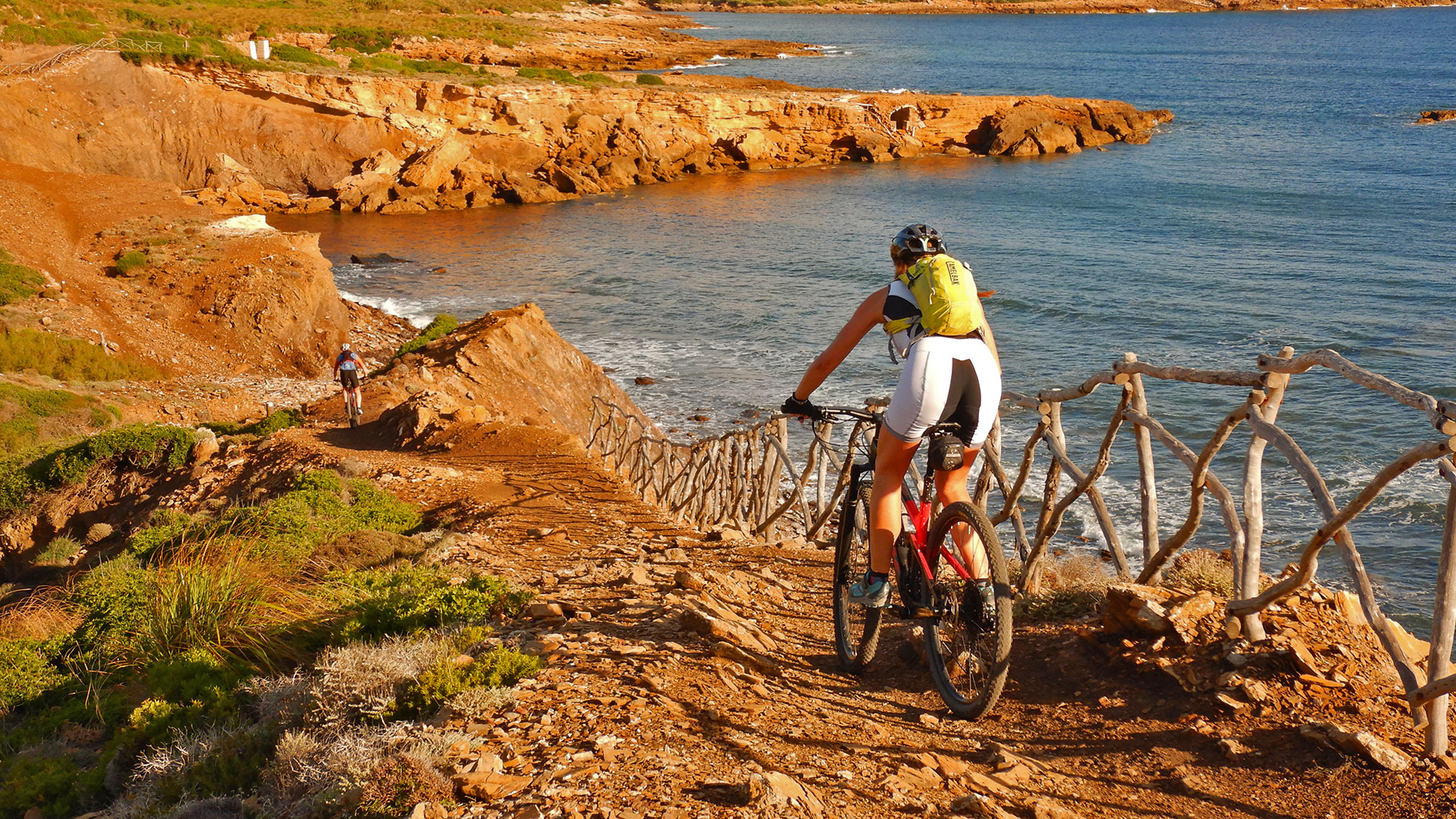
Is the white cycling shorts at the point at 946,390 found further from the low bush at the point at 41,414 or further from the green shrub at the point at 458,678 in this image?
the low bush at the point at 41,414

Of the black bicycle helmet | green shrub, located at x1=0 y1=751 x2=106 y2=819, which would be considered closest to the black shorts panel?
the black bicycle helmet

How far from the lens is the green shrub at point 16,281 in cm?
2150

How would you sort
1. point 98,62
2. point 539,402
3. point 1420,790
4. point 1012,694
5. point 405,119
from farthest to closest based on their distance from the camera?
point 405,119 → point 98,62 → point 539,402 → point 1012,694 → point 1420,790

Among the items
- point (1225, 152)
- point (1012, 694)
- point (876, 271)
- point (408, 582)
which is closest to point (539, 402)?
point (408, 582)

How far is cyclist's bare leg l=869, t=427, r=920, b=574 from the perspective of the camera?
4184 millimetres

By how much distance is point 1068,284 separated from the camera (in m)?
31.2

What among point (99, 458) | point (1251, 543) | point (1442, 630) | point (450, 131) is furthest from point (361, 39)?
point (1442, 630)

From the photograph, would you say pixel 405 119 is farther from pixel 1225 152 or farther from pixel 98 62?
pixel 1225 152

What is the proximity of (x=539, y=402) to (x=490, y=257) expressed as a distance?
20.6 m

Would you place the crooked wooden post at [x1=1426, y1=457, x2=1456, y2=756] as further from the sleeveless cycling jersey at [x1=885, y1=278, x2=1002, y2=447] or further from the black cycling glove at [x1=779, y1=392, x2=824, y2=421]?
the black cycling glove at [x1=779, y1=392, x2=824, y2=421]

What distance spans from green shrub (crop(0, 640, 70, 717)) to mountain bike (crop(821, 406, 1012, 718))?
579 centimetres

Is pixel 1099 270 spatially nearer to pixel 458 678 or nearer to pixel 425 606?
pixel 425 606

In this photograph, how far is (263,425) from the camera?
1619 cm

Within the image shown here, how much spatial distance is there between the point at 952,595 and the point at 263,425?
14.8 metres
